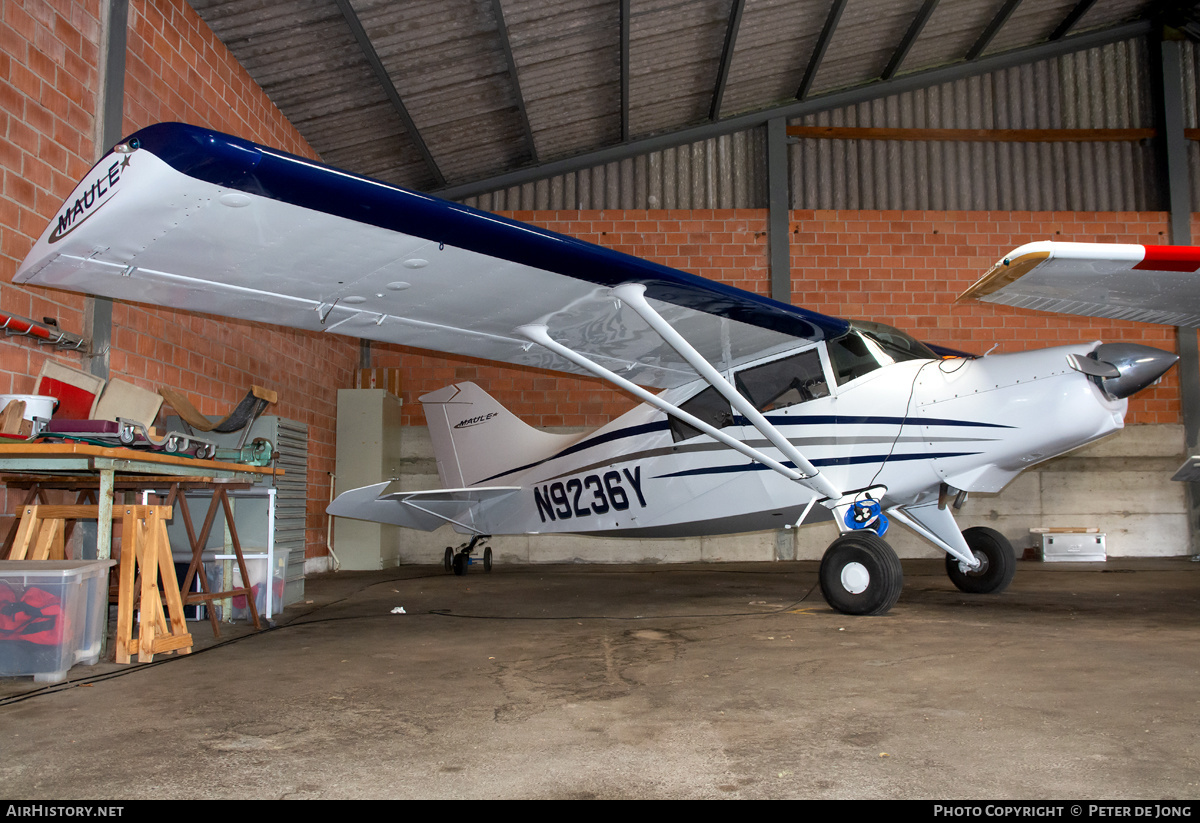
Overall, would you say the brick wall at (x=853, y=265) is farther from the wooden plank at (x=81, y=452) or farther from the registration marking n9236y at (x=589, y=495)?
the wooden plank at (x=81, y=452)

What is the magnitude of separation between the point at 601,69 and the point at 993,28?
19.5 feet

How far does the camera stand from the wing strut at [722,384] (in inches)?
181

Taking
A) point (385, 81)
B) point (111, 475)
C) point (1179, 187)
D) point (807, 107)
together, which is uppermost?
point (807, 107)

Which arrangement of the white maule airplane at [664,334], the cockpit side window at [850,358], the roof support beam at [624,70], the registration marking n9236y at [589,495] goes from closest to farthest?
1. the white maule airplane at [664,334]
2. the cockpit side window at [850,358]
3. the registration marking n9236y at [589,495]
4. the roof support beam at [624,70]

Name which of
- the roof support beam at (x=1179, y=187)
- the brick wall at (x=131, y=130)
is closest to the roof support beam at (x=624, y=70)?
the brick wall at (x=131, y=130)

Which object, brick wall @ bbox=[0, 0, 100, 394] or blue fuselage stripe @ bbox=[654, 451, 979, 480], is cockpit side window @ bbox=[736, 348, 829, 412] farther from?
brick wall @ bbox=[0, 0, 100, 394]

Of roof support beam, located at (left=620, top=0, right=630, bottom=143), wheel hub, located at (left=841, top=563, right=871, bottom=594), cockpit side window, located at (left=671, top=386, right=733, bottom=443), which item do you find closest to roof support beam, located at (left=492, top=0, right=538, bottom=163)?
roof support beam, located at (left=620, top=0, right=630, bottom=143)

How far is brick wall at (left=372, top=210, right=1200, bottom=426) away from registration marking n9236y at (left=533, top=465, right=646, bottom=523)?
167 inches

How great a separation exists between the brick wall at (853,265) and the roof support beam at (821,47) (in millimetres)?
1774

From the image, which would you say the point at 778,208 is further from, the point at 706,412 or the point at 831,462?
the point at 831,462

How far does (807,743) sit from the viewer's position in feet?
7.56

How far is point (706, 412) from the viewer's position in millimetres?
6102

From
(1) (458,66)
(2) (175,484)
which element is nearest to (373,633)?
(2) (175,484)

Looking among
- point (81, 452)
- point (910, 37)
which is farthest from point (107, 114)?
point (910, 37)
